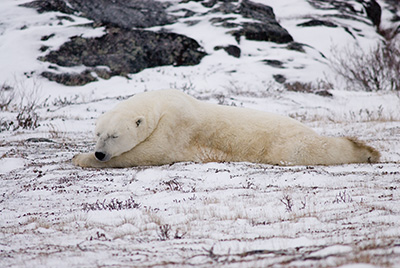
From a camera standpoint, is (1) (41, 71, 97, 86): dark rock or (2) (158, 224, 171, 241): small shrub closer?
(2) (158, 224, 171, 241): small shrub

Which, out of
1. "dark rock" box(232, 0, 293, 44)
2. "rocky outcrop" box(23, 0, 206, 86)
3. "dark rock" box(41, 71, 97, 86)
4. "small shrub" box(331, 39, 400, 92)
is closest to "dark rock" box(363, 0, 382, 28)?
"dark rock" box(232, 0, 293, 44)

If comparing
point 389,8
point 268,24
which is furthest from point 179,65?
point 389,8

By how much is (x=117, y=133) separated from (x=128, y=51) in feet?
48.4

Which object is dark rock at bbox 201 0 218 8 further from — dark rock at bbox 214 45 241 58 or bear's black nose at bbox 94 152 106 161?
bear's black nose at bbox 94 152 106 161

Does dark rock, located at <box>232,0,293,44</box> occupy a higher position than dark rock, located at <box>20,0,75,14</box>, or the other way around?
dark rock, located at <box>20,0,75,14</box>

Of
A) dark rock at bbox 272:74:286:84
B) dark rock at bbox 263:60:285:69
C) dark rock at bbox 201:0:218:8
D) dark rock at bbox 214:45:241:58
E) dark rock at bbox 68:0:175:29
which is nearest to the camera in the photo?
dark rock at bbox 272:74:286:84

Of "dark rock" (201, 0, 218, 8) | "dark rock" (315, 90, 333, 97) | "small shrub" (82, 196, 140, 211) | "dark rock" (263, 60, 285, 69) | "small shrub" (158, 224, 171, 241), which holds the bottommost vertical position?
"dark rock" (263, 60, 285, 69)

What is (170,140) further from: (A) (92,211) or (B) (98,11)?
(B) (98,11)

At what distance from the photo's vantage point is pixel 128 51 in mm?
18703

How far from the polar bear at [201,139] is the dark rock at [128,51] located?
12.7 m

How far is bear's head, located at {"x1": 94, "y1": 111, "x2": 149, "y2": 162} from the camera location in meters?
4.70

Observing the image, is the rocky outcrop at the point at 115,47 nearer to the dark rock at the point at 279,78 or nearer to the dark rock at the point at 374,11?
the dark rock at the point at 279,78

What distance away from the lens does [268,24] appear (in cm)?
2294

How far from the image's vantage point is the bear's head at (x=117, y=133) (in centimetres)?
470
